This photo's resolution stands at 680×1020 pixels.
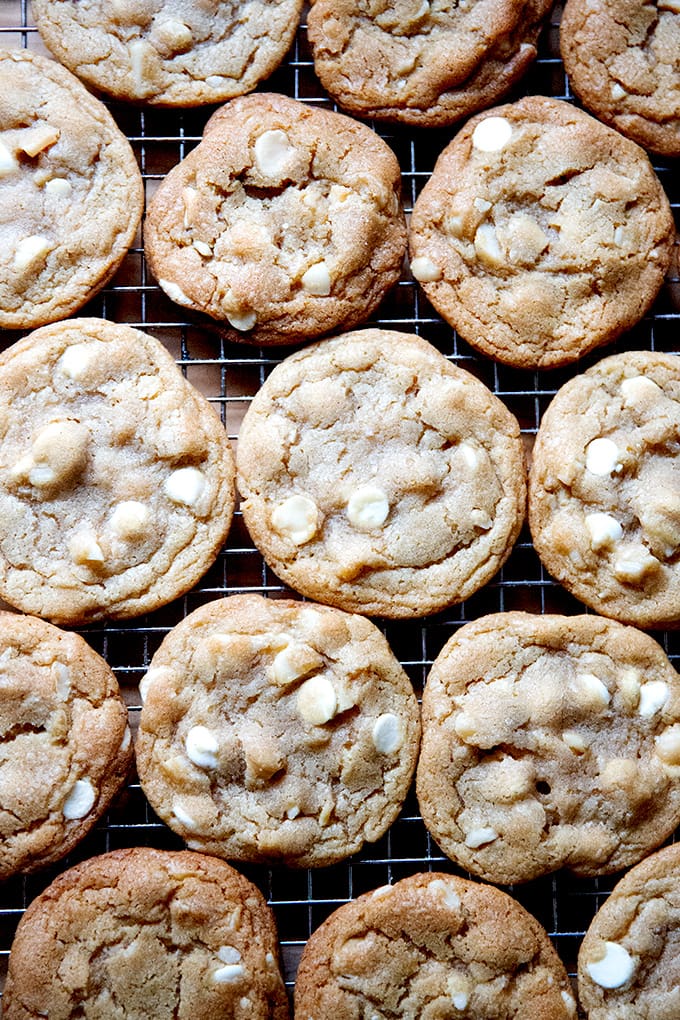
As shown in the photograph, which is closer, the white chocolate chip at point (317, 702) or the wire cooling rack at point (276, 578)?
the white chocolate chip at point (317, 702)

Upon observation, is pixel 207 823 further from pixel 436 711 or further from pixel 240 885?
pixel 436 711

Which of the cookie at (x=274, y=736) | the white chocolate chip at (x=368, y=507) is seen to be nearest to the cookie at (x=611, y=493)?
the white chocolate chip at (x=368, y=507)

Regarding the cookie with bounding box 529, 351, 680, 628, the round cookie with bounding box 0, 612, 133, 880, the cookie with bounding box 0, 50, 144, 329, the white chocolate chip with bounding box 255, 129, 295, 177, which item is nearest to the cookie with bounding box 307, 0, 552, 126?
the white chocolate chip with bounding box 255, 129, 295, 177

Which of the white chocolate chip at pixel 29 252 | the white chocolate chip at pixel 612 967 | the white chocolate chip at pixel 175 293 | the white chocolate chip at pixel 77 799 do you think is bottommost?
the white chocolate chip at pixel 612 967

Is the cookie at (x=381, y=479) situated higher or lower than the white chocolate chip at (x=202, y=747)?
higher

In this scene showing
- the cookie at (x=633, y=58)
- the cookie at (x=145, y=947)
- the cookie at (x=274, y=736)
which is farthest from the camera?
the cookie at (x=633, y=58)

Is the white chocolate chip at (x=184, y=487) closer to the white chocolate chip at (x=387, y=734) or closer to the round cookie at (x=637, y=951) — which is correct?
the white chocolate chip at (x=387, y=734)

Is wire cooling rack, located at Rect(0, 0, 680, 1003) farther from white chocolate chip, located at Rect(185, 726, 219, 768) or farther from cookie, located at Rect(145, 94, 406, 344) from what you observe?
white chocolate chip, located at Rect(185, 726, 219, 768)

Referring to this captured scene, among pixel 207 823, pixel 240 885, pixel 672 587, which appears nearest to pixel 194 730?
pixel 207 823

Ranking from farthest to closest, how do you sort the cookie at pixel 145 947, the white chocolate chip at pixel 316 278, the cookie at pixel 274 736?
the white chocolate chip at pixel 316 278, the cookie at pixel 274 736, the cookie at pixel 145 947
